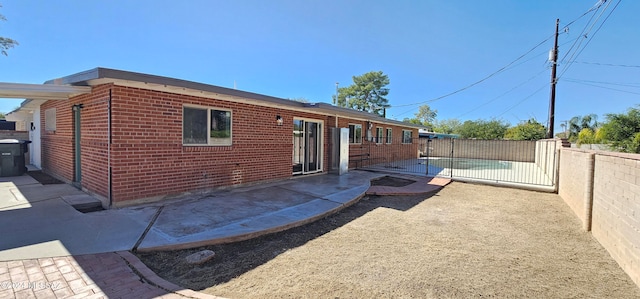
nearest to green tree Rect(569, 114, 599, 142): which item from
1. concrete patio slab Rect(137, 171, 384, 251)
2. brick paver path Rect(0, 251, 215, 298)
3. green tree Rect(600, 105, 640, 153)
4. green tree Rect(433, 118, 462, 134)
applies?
green tree Rect(433, 118, 462, 134)

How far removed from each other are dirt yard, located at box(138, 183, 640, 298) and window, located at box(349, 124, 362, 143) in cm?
691

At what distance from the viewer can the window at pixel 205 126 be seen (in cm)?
622

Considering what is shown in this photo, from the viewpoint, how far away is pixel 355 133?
1254 centimetres

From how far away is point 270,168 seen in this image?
8.49 meters

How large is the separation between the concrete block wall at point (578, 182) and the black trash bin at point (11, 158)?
15.1 metres

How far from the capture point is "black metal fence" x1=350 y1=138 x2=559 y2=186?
13.4 meters

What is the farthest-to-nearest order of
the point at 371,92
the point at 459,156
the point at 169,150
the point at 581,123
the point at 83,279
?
the point at 371,92, the point at 581,123, the point at 459,156, the point at 169,150, the point at 83,279

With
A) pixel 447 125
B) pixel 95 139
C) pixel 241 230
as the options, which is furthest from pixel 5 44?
pixel 447 125

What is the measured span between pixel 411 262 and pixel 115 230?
4.36 m

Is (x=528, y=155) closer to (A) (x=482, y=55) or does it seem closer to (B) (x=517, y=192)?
(A) (x=482, y=55)

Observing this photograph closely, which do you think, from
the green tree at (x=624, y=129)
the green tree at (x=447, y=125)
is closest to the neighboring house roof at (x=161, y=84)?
the green tree at (x=624, y=129)

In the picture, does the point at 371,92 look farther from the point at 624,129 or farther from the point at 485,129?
the point at 624,129

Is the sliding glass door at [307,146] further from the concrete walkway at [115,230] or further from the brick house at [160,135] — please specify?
the concrete walkway at [115,230]

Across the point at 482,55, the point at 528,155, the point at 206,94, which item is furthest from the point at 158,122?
the point at 528,155
